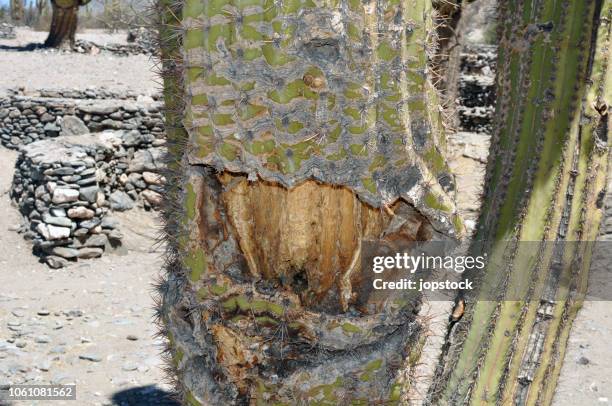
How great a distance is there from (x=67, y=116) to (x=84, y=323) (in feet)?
13.9

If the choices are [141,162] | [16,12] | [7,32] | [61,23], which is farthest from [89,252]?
[16,12]

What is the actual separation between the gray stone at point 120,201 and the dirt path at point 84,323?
0.26 metres

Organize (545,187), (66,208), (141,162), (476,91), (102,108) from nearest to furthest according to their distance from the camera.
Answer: (545,187) → (66,208) → (141,162) → (102,108) → (476,91)

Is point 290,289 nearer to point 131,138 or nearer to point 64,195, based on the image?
point 64,195

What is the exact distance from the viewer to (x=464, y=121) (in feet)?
40.7

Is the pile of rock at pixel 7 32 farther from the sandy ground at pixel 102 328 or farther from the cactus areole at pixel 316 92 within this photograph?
the cactus areole at pixel 316 92

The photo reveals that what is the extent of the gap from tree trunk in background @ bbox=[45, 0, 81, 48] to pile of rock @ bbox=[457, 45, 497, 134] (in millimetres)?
9378

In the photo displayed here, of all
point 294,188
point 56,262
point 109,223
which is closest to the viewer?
point 294,188

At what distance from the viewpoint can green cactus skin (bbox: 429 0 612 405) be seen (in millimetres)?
1942

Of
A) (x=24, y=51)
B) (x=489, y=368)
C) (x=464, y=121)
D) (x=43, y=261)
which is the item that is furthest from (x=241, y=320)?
(x=24, y=51)

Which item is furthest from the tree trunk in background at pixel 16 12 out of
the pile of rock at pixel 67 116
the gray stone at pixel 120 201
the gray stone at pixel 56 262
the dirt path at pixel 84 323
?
the gray stone at pixel 56 262

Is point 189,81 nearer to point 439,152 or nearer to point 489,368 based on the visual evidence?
point 439,152

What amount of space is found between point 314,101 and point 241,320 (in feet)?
1.94

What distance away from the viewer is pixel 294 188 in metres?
1.61
